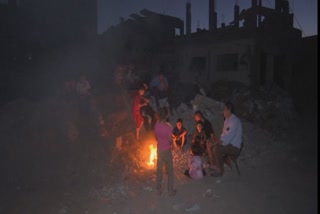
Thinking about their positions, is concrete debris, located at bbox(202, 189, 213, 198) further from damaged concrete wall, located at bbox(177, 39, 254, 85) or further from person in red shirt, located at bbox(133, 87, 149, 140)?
damaged concrete wall, located at bbox(177, 39, 254, 85)

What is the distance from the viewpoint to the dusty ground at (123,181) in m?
6.18

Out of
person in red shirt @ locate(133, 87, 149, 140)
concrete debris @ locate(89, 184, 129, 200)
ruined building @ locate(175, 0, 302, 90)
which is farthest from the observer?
ruined building @ locate(175, 0, 302, 90)

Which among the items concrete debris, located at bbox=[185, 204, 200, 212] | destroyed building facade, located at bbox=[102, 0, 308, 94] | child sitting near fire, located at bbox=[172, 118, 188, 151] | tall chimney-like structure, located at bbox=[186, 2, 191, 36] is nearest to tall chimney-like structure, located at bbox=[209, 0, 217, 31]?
destroyed building facade, located at bbox=[102, 0, 308, 94]

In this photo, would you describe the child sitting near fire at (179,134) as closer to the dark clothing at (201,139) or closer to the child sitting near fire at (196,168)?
the dark clothing at (201,139)

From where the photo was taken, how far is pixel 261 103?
573 inches

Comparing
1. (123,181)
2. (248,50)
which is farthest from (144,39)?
(123,181)

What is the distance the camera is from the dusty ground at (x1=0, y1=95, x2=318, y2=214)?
20.3ft

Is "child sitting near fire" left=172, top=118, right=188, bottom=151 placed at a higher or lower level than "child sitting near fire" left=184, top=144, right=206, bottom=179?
higher

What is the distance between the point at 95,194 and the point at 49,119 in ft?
13.9

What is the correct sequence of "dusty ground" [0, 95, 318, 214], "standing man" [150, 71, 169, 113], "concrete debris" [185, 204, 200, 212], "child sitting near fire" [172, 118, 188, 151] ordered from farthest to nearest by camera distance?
"standing man" [150, 71, 169, 113], "child sitting near fire" [172, 118, 188, 151], "dusty ground" [0, 95, 318, 214], "concrete debris" [185, 204, 200, 212]

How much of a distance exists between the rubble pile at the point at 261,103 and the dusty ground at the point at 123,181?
2.32 metres

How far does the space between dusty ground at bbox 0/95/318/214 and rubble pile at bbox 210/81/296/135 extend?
2324 millimetres

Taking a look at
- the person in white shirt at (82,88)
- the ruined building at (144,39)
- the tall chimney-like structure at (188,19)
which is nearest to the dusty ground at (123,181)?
the person in white shirt at (82,88)

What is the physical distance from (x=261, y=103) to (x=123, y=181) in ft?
29.2
